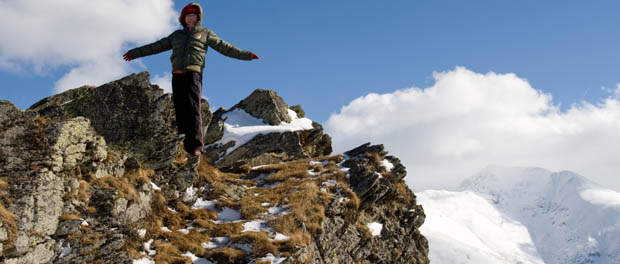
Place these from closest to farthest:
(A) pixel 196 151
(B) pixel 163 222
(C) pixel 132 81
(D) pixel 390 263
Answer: (A) pixel 196 151 → (B) pixel 163 222 → (C) pixel 132 81 → (D) pixel 390 263

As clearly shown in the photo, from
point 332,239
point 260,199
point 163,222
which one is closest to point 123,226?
point 163,222

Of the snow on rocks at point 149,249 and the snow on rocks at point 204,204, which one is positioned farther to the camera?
the snow on rocks at point 204,204

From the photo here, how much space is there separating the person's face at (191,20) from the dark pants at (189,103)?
1.48m

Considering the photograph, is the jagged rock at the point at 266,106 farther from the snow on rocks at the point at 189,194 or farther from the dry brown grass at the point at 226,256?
the dry brown grass at the point at 226,256

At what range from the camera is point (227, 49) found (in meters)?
14.2

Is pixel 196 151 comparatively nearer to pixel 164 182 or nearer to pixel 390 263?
pixel 164 182

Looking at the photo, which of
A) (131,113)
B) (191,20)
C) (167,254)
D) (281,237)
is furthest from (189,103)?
(131,113)

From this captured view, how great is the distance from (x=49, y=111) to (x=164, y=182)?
236 inches

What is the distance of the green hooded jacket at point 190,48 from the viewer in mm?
14000

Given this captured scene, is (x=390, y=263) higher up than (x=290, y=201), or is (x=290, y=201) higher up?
(x=290, y=201)

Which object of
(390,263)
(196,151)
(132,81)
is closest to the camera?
(196,151)

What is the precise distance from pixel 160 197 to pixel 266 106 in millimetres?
29008

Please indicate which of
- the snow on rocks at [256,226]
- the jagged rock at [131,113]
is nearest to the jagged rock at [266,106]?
the jagged rock at [131,113]

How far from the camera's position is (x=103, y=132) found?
20.0 metres
